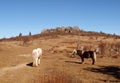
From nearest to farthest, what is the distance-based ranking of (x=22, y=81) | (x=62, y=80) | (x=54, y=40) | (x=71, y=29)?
1. (x=62, y=80)
2. (x=22, y=81)
3. (x=54, y=40)
4. (x=71, y=29)

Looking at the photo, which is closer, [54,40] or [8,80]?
[8,80]

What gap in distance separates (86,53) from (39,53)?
4620mm

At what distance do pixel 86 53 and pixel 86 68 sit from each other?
3309mm

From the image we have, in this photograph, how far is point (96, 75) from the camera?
1980 cm

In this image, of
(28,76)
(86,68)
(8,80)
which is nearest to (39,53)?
(86,68)

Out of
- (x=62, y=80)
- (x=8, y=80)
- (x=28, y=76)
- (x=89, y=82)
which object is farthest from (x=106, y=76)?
(x=62, y=80)

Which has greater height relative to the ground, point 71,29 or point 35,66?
point 71,29

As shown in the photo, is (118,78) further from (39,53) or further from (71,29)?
(71,29)

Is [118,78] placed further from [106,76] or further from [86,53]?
[86,53]

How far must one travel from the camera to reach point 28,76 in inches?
736

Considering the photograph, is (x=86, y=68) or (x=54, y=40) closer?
(x=86, y=68)

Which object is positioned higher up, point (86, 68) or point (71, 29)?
point (71, 29)

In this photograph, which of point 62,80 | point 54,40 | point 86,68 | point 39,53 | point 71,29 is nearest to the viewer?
point 62,80

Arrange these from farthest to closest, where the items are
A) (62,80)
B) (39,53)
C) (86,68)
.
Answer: (39,53) → (86,68) → (62,80)
